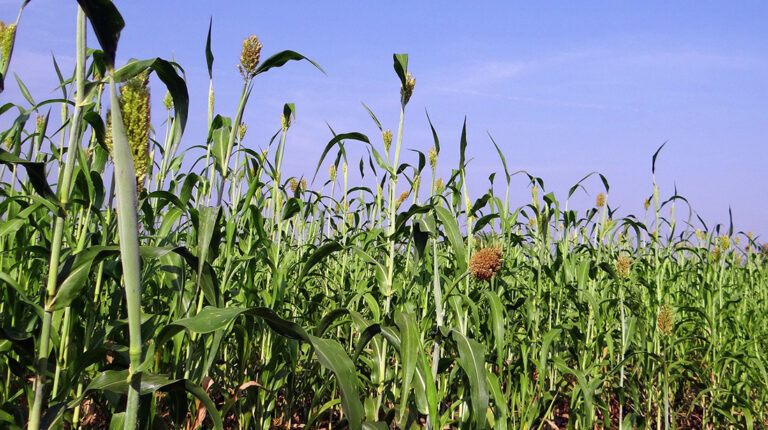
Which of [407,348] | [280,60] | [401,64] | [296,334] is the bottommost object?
[407,348]

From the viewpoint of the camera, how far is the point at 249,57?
1.33m

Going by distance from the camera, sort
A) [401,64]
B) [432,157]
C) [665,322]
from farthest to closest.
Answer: [432,157] < [665,322] < [401,64]

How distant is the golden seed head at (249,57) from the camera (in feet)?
4.37

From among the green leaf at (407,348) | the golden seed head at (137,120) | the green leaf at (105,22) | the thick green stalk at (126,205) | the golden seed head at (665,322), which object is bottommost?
the golden seed head at (665,322)

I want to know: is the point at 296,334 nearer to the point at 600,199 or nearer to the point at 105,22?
the point at 105,22

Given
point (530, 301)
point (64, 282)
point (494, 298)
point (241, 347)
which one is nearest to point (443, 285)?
point (530, 301)

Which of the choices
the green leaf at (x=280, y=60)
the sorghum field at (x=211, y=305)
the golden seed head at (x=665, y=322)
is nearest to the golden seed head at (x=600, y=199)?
the sorghum field at (x=211, y=305)

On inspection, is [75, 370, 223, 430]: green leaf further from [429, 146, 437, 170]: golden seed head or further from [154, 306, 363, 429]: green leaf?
[429, 146, 437, 170]: golden seed head

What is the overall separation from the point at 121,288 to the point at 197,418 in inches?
20.5

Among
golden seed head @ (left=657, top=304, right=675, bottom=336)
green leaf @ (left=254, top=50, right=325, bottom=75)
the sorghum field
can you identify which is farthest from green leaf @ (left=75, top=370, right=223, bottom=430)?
golden seed head @ (left=657, top=304, right=675, bottom=336)

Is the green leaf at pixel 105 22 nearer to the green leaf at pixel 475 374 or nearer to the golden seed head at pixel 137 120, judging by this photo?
the golden seed head at pixel 137 120

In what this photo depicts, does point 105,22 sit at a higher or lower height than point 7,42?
lower

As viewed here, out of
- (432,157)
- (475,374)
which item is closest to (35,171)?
(475,374)

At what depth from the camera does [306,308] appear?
2805 mm
